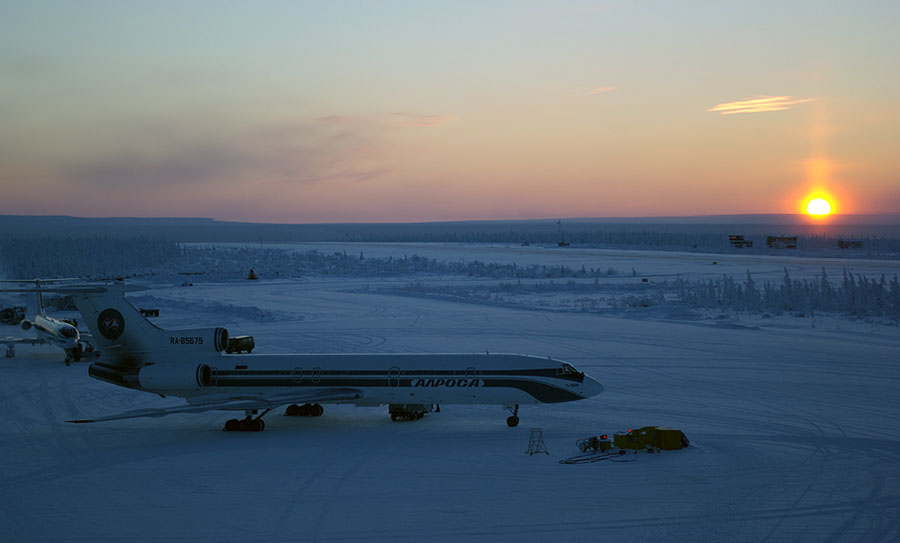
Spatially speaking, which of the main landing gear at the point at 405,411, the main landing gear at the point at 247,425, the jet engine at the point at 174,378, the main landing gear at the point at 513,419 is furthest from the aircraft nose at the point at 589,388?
the jet engine at the point at 174,378

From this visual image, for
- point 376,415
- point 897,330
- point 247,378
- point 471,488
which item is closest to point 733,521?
point 471,488

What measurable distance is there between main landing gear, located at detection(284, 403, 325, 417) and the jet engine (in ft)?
12.7

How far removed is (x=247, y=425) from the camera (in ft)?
96.2

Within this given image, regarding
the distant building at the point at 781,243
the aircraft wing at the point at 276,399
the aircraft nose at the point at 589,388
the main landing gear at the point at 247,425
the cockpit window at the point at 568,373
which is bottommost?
the main landing gear at the point at 247,425

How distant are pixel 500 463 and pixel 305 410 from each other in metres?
11.1

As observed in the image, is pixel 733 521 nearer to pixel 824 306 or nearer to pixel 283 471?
pixel 283 471

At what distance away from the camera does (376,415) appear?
104ft

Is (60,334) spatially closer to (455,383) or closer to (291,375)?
(291,375)

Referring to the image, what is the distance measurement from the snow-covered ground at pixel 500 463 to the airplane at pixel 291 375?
1270 millimetres

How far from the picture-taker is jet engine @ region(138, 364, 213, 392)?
1172 inches

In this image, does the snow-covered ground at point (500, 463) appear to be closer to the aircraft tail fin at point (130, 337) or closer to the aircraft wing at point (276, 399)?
the aircraft wing at point (276, 399)

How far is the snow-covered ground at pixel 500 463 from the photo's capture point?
19.3m

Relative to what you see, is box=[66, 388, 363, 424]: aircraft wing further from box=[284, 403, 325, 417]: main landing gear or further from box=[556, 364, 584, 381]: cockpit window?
box=[556, 364, 584, 381]: cockpit window

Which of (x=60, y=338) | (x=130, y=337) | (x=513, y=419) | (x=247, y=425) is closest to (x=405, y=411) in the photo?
(x=513, y=419)
